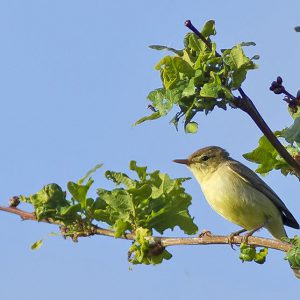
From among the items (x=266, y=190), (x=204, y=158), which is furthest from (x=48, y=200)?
(x=204, y=158)

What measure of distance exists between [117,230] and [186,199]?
551mm

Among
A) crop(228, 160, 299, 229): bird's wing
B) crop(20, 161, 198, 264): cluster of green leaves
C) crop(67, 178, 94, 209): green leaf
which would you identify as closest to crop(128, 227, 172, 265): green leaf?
crop(20, 161, 198, 264): cluster of green leaves

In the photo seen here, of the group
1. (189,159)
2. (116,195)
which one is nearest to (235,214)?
(189,159)

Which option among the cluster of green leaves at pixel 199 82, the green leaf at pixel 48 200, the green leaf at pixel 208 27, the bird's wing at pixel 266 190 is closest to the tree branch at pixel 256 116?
the cluster of green leaves at pixel 199 82

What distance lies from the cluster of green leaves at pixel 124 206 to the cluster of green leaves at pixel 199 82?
2.50 feet

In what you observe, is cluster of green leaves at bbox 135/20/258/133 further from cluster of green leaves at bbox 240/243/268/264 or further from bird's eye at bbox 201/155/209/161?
bird's eye at bbox 201/155/209/161

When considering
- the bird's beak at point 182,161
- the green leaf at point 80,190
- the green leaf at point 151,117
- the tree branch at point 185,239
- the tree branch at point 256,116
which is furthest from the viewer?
the bird's beak at point 182,161

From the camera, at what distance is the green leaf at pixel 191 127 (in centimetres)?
365

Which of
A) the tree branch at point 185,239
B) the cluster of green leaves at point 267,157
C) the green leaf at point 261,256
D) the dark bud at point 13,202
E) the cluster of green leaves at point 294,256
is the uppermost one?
the dark bud at point 13,202

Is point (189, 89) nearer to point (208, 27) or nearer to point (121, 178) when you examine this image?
point (208, 27)

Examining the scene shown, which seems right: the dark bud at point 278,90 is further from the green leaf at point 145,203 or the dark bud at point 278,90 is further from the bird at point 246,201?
the bird at point 246,201

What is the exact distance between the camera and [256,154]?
478 cm

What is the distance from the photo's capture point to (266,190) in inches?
285

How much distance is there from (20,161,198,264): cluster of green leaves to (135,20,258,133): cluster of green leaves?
761mm
